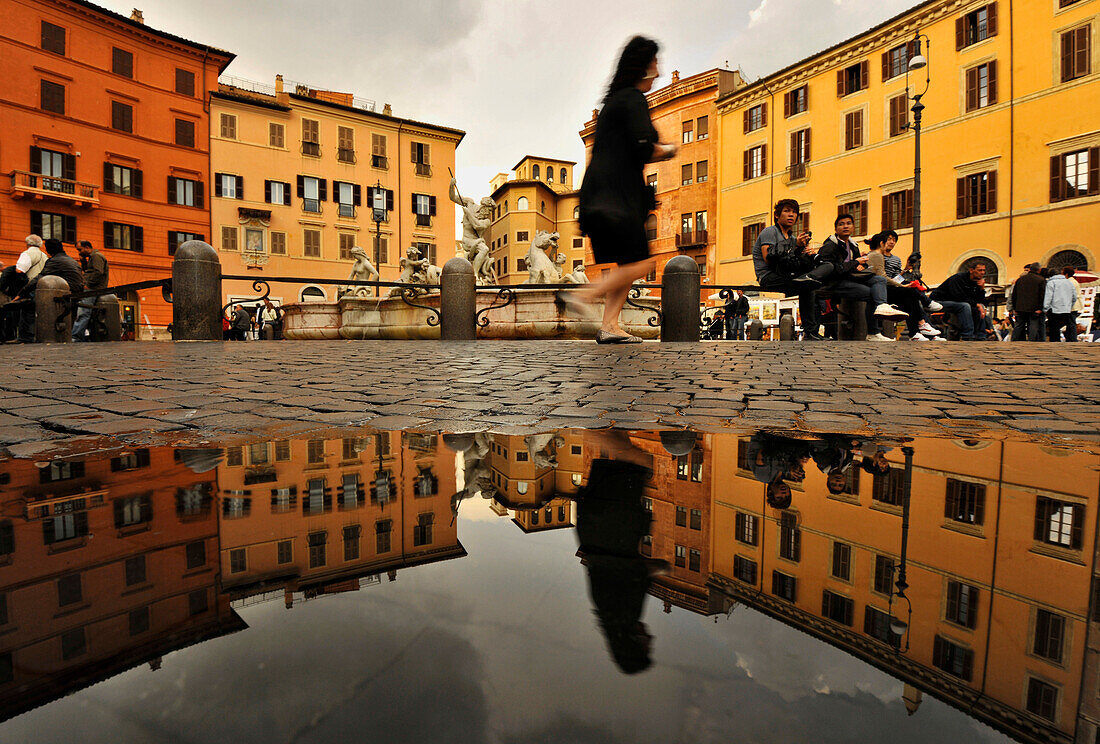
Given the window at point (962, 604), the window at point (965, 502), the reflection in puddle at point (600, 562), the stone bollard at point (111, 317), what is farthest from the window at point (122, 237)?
the window at point (962, 604)

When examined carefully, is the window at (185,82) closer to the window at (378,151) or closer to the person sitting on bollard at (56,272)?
the window at (378,151)

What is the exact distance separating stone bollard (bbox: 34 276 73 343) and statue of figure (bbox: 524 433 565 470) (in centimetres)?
1219

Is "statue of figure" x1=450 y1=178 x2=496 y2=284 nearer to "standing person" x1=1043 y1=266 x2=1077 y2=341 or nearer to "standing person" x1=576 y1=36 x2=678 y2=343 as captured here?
"standing person" x1=576 y1=36 x2=678 y2=343

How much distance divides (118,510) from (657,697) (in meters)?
1.29

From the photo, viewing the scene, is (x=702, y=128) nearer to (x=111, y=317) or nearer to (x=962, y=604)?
(x=111, y=317)

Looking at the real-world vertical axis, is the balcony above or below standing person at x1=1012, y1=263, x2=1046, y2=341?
above

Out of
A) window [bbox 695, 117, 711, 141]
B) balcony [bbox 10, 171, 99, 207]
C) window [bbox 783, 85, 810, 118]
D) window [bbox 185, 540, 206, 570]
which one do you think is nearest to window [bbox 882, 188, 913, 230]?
window [bbox 783, 85, 810, 118]

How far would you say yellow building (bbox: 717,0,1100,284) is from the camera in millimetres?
22016

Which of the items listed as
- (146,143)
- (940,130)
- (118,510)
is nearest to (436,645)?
(118,510)

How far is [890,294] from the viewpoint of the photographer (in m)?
9.53

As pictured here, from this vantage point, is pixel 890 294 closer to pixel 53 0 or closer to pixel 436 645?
pixel 436 645

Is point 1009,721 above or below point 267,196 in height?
below

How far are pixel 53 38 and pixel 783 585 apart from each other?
3963 centimetres

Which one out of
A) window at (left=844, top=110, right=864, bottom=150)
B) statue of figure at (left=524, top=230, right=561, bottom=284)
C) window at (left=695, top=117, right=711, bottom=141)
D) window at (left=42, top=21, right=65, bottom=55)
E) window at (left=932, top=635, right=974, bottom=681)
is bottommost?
window at (left=932, top=635, right=974, bottom=681)
